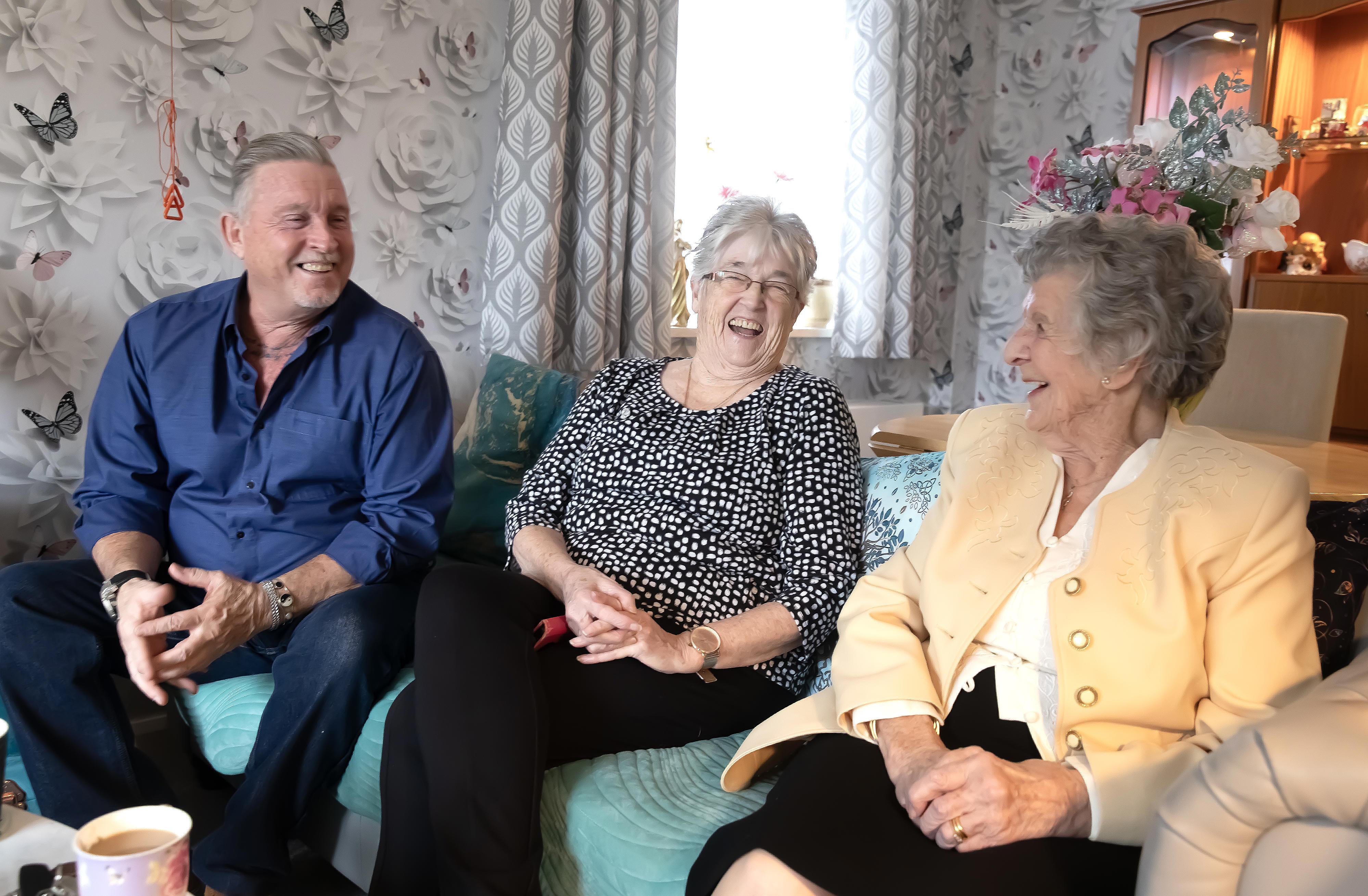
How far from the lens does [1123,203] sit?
1506 millimetres

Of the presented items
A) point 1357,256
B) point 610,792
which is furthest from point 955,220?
point 610,792

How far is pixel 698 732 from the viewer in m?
1.41

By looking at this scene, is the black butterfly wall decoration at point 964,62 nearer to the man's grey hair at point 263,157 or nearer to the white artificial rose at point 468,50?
the white artificial rose at point 468,50

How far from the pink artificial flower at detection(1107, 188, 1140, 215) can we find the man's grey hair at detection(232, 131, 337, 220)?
1319 millimetres

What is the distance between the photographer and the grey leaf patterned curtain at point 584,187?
2.49 meters

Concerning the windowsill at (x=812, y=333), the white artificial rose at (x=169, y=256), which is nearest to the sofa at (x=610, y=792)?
the white artificial rose at (x=169, y=256)

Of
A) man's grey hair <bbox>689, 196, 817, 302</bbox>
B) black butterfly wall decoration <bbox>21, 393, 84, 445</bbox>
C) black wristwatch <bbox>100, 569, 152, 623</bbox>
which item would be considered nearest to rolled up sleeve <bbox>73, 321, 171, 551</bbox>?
black wristwatch <bbox>100, 569, 152, 623</bbox>

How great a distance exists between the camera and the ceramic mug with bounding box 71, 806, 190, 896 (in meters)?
0.72

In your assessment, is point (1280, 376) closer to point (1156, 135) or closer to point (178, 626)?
point (1156, 135)

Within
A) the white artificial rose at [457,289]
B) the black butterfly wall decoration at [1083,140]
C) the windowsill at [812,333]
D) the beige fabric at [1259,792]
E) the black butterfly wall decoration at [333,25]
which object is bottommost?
the beige fabric at [1259,792]

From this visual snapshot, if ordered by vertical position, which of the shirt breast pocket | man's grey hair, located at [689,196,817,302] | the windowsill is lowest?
the shirt breast pocket

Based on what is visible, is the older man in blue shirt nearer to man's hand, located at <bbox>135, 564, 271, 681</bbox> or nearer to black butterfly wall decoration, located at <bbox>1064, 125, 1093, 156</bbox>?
man's hand, located at <bbox>135, 564, 271, 681</bbox>

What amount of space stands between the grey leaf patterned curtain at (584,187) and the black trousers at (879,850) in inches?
66.5

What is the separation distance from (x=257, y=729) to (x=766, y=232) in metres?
1.19
